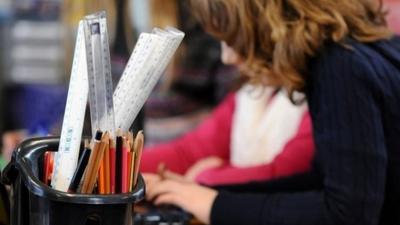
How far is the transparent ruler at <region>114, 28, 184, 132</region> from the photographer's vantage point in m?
0.66

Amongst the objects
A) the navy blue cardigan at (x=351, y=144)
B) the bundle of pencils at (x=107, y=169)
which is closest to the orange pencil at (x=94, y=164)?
the bundle of pencils at (x=107, y=169)

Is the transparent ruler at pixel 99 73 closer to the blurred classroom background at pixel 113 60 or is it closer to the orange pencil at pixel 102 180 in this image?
the orange pencil at pixel 102 180

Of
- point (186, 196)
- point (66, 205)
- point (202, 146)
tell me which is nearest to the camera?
point (66, 205)

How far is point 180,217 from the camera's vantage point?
0.91 m

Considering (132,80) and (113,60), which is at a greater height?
(132,80)

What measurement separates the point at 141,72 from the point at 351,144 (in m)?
0.31

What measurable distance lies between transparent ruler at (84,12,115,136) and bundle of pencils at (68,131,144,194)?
0.07 feet

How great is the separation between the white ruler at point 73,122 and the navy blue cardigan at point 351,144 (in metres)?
0.34

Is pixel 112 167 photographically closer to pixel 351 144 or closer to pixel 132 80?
pixel 132 80

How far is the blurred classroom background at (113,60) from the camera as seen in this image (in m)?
2.05

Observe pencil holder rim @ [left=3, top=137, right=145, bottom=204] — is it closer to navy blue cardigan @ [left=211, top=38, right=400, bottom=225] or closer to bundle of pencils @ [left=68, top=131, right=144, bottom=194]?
bundle of pencils @ [left=68, top=131, right=144, bottom=194]

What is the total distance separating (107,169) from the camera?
610mm

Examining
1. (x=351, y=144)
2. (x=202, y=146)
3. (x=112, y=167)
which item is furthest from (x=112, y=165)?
(x=202, y=146)

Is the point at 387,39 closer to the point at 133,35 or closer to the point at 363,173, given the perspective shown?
the point at 363,173
